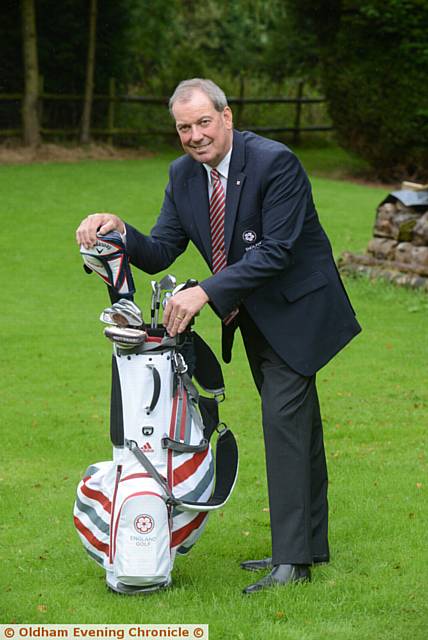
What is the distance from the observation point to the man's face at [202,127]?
14.5ft

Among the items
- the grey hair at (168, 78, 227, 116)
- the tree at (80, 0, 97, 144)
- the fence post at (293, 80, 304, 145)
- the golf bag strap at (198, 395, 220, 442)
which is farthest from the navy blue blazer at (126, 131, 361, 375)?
the fence post at (293, 80, 304, 145)

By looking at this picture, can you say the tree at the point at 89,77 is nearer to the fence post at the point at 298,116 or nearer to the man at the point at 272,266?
the fence post at the point at 298,116

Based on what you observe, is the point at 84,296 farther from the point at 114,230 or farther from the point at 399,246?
the point at 114,230

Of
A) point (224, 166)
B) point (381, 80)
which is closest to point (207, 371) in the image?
point (224, 166)

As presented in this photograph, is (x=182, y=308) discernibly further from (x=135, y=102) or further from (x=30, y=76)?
(x=135, y=102)

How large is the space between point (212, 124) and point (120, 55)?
23.2 meters

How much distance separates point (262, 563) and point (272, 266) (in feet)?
4.47

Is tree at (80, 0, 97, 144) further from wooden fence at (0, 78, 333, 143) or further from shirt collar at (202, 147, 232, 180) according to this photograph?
shirt collar at (202, 147, 232, 180)

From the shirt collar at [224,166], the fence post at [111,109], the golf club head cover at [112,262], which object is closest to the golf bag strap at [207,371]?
the golf club head cover at [112,262]

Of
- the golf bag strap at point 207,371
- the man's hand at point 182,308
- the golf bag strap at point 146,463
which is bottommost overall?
the golf bag strap at point 146,463

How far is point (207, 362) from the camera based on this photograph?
4.71m

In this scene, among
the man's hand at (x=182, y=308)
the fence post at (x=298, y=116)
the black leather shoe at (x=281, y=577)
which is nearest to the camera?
the man's hand at (x=182, y=308)

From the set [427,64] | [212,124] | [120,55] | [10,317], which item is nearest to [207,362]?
[212,124]

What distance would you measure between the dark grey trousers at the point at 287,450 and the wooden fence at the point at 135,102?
20239 millimetres
